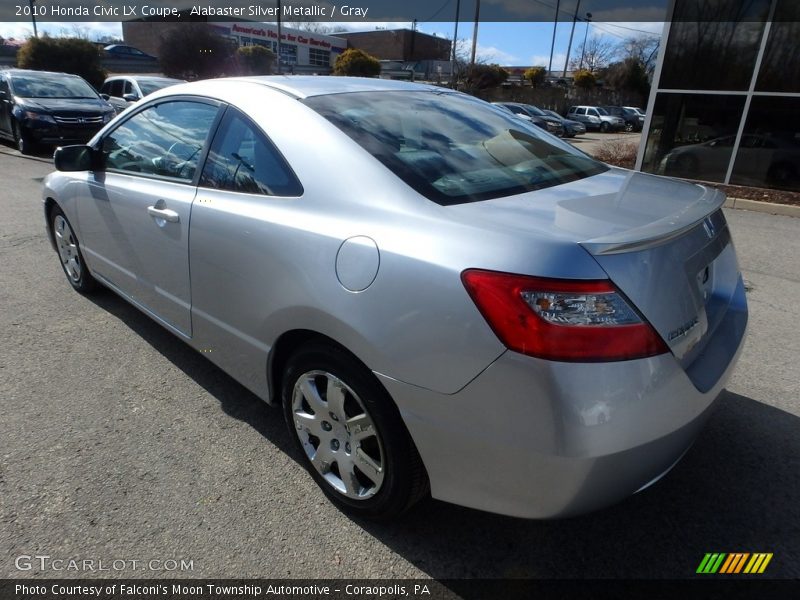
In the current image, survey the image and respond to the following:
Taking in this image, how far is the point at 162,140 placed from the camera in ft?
9.73

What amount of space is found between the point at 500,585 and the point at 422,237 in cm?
123

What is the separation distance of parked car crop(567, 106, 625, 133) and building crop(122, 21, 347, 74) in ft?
79.7

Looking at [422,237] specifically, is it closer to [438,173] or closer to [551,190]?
[438,173]

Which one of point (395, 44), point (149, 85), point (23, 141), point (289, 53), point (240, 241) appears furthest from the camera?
point (395, 44)

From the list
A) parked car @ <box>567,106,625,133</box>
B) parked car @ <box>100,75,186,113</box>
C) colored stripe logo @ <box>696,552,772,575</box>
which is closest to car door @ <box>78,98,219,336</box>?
colored stripe logo @ <box>696,552,772,575</box>

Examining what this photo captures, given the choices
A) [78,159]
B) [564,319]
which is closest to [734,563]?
[564,319]

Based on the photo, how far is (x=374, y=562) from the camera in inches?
77.4

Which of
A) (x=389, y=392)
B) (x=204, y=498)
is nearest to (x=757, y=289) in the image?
(x=389, y=392)

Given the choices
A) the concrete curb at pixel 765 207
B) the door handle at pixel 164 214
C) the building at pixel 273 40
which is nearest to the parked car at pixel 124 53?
the building at pixel 273 40

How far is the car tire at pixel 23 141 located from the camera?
10.9m

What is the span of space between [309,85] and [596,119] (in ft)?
124

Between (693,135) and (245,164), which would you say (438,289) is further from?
(693,135)

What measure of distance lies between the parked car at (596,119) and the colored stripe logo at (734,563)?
124 ft

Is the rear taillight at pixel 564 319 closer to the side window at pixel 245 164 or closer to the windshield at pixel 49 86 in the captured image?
the side window at pixel 245 164
